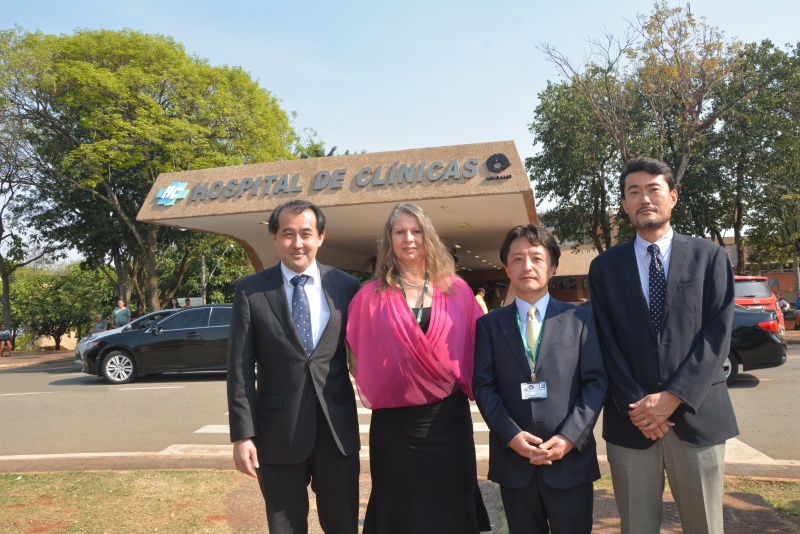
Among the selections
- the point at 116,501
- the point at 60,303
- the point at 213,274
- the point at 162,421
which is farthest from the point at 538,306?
the point at 60,303

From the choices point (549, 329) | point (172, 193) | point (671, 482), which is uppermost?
point (172, 193)

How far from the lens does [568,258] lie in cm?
4178

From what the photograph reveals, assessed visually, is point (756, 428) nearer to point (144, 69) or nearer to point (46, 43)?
point (144, 69)

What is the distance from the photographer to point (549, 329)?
276 cm

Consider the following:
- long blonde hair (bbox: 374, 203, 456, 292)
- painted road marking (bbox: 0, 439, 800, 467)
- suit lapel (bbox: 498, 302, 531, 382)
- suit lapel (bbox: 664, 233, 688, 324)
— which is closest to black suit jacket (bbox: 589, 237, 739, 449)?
suit lapel (bbox: 664, 233, 688, 324)

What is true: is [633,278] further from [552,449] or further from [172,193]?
[172,193]

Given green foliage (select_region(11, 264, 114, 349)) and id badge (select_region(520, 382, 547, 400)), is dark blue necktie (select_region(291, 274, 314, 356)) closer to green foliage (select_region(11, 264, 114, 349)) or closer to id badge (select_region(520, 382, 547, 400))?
id badge (select_region(520, 382, 547, 400))

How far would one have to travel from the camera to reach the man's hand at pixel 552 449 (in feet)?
8.37

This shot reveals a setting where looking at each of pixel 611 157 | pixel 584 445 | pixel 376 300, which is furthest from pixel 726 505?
pixel 611 157

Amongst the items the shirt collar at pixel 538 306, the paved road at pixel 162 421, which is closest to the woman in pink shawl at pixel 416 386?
the shirt collar at pixel 538 306

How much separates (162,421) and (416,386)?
20.4ft

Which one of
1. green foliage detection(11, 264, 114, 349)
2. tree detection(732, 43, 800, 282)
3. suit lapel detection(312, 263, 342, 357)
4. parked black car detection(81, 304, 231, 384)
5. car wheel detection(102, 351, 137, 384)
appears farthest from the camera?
green foliage detection(11, 264, 114, 349)

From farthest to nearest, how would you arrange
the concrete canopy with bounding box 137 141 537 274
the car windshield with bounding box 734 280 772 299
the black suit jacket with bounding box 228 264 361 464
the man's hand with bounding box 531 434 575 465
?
the concrete canopy with bounding box 137 141 537 274, the car windshield with bounding box 734 280 772 299, the black suit jacket with bounding box 228 264 361 464, the man's hand with bounding box 531 434 575 465

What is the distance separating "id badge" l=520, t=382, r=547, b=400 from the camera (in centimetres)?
264
